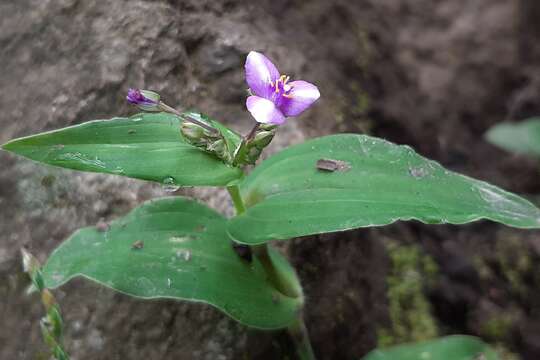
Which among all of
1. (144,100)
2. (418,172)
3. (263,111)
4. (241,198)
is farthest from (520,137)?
(144,100)

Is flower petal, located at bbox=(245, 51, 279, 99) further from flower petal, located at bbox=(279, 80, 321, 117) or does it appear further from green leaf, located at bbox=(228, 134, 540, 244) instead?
green leaf, located at bbox=(228, 134, 540, 244)

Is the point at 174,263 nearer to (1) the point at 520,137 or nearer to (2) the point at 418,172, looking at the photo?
(2) the point at 418,172

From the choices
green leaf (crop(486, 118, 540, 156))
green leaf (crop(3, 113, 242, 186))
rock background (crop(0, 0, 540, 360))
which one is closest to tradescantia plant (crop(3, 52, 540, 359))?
green leaf (crop(3, 113, 242, 186))

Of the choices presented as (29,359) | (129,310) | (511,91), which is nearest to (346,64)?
(511,91)

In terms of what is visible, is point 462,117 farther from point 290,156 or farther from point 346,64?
point 290,156

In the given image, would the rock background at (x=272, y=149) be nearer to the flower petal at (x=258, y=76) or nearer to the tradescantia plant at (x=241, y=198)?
the tradescantia plant at (x=241, y=198)

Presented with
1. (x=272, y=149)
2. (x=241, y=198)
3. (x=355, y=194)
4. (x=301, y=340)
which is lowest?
(x=301, y=340)

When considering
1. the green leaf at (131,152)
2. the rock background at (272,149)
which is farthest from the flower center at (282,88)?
the rock background at (272,149)
